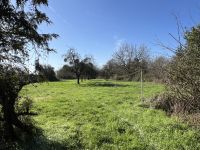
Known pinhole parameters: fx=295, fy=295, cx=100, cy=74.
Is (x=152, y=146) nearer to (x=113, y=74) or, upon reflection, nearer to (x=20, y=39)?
(x=20, y=39)

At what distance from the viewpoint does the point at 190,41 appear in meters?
7.23

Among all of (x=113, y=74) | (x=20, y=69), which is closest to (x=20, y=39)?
(x=20, y=69)

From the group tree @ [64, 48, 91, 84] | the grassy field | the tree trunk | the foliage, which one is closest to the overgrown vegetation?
the foliage

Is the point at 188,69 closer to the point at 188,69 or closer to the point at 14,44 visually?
the point at 188,69

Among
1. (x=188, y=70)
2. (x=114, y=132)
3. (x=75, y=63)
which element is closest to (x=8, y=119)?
(x=114, y=132)

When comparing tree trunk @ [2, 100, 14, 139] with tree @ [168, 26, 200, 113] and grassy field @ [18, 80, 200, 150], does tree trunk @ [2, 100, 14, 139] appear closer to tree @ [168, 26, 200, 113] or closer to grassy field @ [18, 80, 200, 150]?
grassy field @ [18, 80, 200, 150]

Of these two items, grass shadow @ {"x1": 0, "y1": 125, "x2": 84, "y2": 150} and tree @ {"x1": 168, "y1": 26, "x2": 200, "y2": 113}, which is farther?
grass shadow @ {"x1": 0, "y1": 125, "x2": 84, "y2": 150}

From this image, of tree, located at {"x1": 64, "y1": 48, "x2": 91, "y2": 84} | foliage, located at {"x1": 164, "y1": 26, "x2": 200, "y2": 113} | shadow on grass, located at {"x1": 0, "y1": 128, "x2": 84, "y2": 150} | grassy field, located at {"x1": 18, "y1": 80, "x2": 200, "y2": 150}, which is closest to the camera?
foliage, located at {"x1": 164, "y1": 26, "x2": 200, "y2": 113}

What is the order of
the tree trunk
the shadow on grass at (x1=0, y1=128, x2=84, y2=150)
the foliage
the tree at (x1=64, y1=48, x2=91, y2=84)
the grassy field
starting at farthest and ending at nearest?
the tree at (x1=64, y1=48, x2=91, y2=84)
the tree trunk
the grassy field
the shadow on grass at (x1=0, y1=128, x2=84, y2=150)
the foliage

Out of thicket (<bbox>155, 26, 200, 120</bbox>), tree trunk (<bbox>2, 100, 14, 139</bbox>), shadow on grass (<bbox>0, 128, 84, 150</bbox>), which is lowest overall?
shadow on grass (<bbox>0, 128, 84, 150</bbox>)

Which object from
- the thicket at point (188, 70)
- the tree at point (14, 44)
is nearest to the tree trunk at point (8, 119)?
the tree at point (14, 44)

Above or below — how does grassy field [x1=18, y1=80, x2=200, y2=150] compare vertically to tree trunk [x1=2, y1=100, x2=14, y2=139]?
below

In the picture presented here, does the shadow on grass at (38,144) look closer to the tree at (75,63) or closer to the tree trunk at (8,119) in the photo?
the tree trunk at (8,119)

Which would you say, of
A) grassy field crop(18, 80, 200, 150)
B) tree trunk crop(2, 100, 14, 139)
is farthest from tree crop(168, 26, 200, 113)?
tree trunk crop(2, 100, 14, 139)
